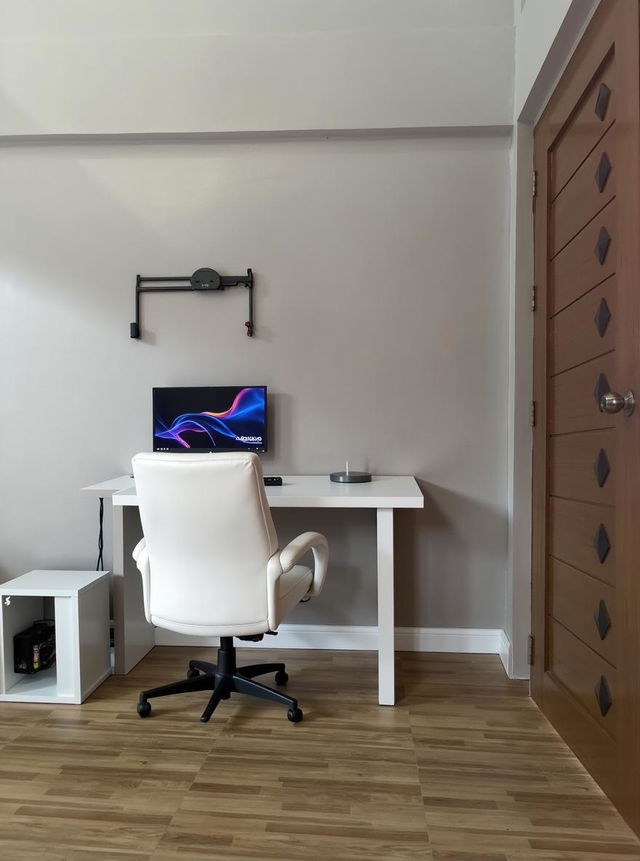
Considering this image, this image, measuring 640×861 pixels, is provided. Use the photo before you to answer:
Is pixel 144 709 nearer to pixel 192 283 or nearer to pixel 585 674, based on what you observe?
pixel 585 674

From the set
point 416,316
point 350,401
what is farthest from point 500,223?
point 350,401

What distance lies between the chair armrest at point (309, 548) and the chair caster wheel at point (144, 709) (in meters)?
0.75

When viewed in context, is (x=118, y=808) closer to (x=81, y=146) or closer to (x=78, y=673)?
(x=78, y=673)

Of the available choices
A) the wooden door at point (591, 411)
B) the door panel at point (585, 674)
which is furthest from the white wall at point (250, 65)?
the door panel at point (585, 674)

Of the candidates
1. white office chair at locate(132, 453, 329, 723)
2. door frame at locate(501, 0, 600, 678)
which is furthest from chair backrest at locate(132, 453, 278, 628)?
door frame at locate(501, 0, 600, 678)

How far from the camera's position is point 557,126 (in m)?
2.28

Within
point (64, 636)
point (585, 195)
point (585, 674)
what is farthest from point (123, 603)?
point (585, 195)

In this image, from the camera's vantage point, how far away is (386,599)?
244 centimetres

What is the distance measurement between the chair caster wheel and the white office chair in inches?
9.6

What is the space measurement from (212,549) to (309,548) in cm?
40

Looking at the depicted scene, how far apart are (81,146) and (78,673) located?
2.54 m

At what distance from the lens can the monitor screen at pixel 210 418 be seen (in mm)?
2957

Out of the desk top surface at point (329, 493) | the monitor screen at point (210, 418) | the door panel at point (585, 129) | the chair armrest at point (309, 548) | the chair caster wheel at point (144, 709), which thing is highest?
the door panel at point (585, 129)

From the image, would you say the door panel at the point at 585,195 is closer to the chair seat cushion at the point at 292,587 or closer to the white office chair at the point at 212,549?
the white office chair at the point at 212,549
